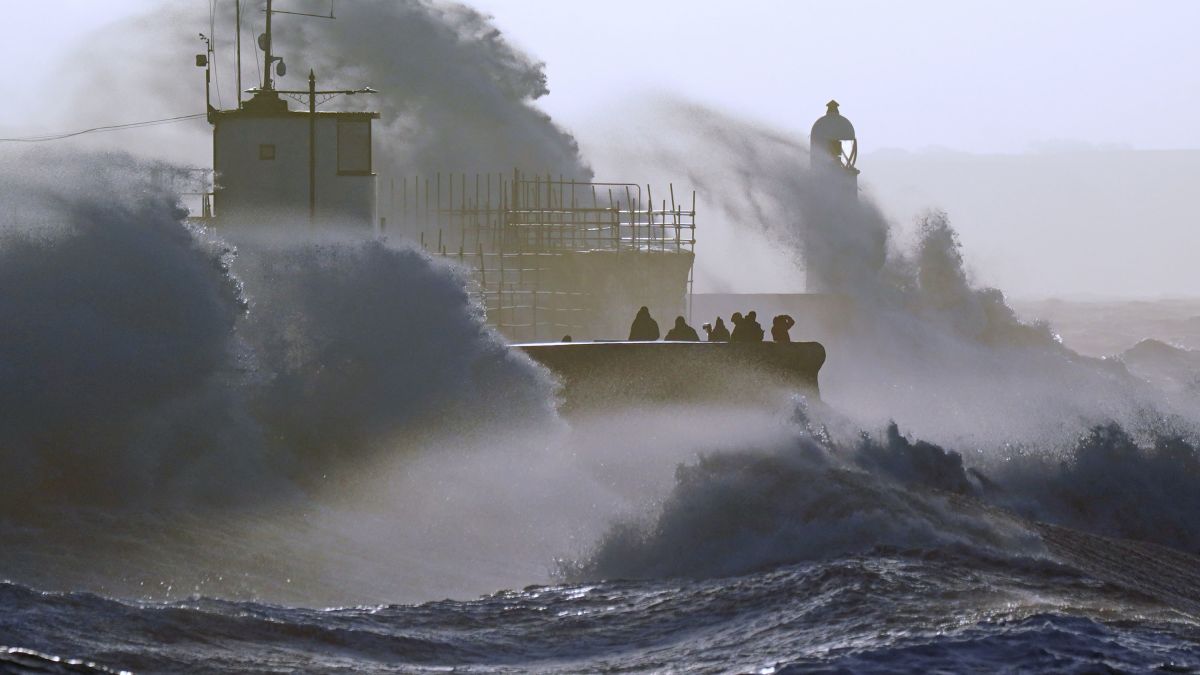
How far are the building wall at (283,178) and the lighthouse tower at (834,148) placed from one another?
595 inches

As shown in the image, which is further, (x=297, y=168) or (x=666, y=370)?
(x=297, y=168)

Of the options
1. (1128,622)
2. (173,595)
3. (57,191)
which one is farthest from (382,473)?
(1128,622)

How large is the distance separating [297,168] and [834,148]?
15941 millimetres

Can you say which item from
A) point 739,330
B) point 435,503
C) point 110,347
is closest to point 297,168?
point 739,330

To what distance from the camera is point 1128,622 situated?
39.2 feet

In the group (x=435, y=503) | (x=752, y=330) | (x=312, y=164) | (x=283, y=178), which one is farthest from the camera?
(x=283, y=178)

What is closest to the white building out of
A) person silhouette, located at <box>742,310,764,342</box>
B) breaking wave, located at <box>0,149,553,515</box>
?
breaking wave, located at <box>0,149,553,515</box>

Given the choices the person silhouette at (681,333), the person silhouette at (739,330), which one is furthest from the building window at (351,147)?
the person silhouette at (739,330)

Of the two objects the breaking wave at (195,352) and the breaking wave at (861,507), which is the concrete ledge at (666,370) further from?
the breaking wave at (861,507)

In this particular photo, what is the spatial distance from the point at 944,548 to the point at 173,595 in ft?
17.7

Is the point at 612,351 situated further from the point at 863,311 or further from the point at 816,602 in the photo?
the point at 863,311

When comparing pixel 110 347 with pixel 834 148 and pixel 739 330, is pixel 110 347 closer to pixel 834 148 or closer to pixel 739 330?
pixel 739 330

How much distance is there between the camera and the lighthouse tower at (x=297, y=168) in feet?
80.3

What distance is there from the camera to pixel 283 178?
24.6m
